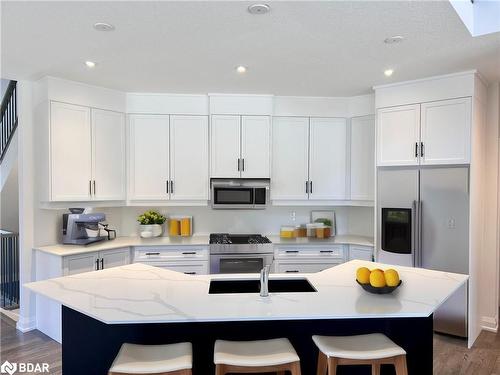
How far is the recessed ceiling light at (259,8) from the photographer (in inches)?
81.6

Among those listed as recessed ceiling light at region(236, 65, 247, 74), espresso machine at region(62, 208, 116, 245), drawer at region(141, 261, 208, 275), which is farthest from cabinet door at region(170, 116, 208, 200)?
recessed ceiling light at region(236, 65, 247, 74)

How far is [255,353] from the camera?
5.71 ft

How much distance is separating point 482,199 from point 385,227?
39.8 inches

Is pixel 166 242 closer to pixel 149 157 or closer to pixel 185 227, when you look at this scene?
pixel 185 227

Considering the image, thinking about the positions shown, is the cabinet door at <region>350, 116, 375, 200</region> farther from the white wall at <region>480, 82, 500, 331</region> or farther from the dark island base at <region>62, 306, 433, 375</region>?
the dark island base at <region>62, 306, 433, 375</region>

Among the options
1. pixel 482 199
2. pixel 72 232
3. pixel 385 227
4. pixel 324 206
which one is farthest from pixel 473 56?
pixel 72 232

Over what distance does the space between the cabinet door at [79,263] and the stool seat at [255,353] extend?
2.15 meters

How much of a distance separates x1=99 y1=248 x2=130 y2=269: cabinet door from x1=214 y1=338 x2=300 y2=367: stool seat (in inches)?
86.9

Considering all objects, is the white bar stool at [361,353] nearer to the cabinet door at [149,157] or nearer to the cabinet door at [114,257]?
the cabinet door at [114,257]

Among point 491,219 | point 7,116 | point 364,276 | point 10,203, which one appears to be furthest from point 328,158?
point 10,203

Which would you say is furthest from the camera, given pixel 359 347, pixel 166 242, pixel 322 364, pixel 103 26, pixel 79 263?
pixel 166 242

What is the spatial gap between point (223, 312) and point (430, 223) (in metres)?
2.55

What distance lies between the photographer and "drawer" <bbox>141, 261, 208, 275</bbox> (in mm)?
3820

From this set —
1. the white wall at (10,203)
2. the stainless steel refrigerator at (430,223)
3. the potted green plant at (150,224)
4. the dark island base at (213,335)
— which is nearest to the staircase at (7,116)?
the white wall at (10,203)
